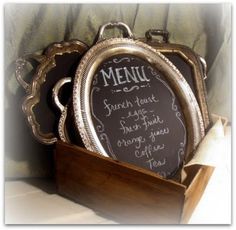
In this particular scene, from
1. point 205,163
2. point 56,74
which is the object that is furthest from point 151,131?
point 56,74

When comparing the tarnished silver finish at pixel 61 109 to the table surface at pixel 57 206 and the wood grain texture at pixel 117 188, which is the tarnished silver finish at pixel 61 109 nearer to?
the wood grain texture at pixel 117 188

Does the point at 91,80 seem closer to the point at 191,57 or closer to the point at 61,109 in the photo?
the point at 61,109

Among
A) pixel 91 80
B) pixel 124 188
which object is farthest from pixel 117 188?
pixel 91 80

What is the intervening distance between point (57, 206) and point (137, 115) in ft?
1.04

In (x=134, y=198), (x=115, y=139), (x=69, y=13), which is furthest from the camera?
(x=69, y=13)

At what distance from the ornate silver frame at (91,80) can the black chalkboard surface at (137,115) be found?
1cm

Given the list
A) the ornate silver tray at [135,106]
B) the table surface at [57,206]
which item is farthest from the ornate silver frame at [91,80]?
the table surface at [57,206]

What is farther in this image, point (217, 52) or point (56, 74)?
point (217, 52)

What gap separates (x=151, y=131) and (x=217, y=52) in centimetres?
43

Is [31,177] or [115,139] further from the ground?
[115,139]

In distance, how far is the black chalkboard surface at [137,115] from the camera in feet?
3.70

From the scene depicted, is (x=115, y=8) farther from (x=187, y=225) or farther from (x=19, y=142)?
(x=187, y=225)

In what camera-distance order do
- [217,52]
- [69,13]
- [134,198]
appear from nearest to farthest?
[134,198]
[69,13]
[217,52]

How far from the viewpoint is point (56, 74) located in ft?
3.77
